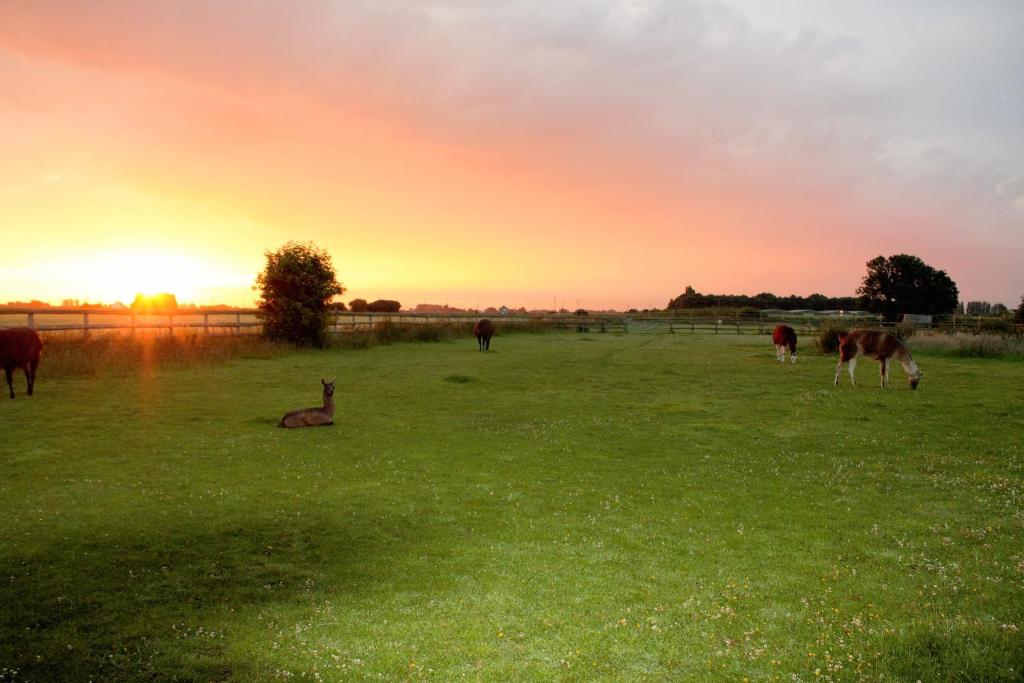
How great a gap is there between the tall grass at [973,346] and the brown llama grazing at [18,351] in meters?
48.6

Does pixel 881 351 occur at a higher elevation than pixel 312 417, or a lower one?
higher

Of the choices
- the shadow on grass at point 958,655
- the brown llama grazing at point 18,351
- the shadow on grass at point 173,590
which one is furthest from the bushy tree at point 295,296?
the shadow on grass at point 958,655

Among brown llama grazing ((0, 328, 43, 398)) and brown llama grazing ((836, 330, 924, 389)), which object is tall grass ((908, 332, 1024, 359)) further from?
brown llama grazing ((0, 328, 43, 398))

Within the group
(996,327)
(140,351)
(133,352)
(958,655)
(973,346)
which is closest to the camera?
(958,655)

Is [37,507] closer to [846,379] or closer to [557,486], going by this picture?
[557,486]

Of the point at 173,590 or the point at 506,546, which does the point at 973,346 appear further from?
the point at 173,590

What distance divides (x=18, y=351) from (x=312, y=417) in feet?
37.9

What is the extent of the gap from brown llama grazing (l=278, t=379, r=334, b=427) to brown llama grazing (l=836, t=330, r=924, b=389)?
814 inches

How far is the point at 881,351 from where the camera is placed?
26422 mm

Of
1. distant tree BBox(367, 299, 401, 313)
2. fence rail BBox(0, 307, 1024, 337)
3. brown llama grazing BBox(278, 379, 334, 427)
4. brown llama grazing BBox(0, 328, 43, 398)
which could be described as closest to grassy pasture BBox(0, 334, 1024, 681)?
brown llama grazing BBox(278, 379, 334, 427)

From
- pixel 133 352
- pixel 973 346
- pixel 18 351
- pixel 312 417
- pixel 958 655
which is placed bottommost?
pixel 958 655

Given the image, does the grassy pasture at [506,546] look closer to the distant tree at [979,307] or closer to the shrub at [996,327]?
the shrub at [996,327]

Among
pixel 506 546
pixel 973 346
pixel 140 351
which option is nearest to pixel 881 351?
pixel 973 346

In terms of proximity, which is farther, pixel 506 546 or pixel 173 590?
pixel 506 546
